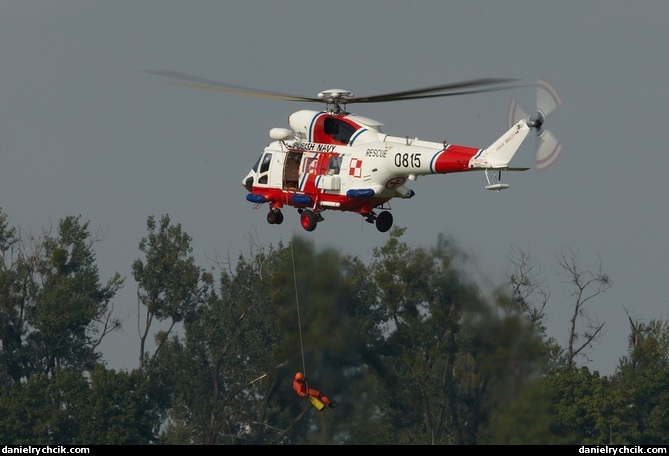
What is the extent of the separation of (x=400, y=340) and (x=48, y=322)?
1677 centimetres

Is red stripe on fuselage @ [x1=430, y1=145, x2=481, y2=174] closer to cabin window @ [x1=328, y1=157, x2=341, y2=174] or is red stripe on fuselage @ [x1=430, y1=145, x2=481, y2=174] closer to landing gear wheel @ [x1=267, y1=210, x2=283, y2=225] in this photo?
cabin window @ [x1=328, y1=157, x2=341, y2=174]

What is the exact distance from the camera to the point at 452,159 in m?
37.4

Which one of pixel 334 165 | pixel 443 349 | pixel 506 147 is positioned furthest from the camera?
pixel 443 349

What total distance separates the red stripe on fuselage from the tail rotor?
3.57 ft

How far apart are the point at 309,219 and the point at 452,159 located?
4.28m

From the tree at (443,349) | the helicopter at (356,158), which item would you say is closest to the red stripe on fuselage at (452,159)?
the helicopter at (356,158)

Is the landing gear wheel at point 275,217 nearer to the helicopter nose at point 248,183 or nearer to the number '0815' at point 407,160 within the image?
the helicopter nose at point 248,183

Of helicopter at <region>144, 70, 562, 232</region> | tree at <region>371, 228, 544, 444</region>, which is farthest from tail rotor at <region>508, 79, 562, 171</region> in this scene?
tree at <region>371, 228, 544, 444</region>

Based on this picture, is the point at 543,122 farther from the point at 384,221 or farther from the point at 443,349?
the point at 443,349

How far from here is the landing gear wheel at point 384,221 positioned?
4044 centimetres

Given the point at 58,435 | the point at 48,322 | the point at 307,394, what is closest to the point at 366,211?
the point at 307,394

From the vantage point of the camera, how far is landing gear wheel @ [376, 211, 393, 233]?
40438 mm

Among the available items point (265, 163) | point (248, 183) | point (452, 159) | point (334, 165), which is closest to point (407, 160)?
point (452, 159)

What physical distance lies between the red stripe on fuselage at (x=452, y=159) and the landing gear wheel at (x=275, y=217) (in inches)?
199
